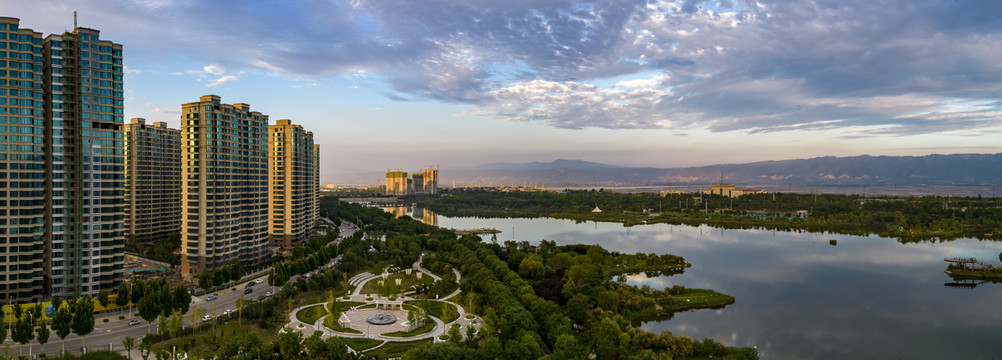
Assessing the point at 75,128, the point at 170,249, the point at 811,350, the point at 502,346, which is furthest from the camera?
the point at 170,249

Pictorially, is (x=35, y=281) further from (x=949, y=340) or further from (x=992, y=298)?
(x=992, y=298)

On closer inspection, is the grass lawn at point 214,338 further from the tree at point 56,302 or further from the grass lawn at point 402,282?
the grass lawn at point 402,282

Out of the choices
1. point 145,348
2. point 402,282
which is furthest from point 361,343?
point 402,282

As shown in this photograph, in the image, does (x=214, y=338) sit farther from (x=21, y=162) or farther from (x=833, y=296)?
(x=833, y=296)

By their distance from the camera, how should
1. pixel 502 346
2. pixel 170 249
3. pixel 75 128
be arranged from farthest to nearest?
pixel 170 249
pixel 75 128
pixel 502 346

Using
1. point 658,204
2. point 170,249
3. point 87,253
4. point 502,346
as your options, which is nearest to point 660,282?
point 502,346

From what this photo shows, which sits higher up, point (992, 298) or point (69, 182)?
point (69, 182)
